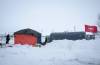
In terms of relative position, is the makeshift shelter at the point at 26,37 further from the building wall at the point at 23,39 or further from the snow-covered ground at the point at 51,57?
the snow-covered ground at the point at 51,57

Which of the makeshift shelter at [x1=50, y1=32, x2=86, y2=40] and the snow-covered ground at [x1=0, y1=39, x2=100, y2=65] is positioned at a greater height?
the makeshift shelter at [x1=50, y1=32, x2=86, y2=40]

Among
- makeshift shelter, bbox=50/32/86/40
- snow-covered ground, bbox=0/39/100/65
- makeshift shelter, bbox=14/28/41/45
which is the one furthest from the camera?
makeshift shelter, bbox=50/32/86/40

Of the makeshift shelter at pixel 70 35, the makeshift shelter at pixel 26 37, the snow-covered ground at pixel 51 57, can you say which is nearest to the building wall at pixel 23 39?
the makeshift shelter at pixel 26 37

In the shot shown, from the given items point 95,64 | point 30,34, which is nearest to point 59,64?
point 95,64

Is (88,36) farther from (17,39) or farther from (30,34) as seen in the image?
(17,39)

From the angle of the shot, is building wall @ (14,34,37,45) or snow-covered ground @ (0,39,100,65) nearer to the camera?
snow-covered ground @ (0,39,100,65)

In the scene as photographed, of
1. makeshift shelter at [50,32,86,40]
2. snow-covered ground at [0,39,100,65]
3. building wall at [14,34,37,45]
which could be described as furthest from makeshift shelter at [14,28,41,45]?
snow-covered ground at [0,39,100,65]

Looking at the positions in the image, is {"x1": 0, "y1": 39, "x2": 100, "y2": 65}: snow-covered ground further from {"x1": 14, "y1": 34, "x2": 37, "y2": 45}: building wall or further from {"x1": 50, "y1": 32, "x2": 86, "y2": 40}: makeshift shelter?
{"x1": 50, "y1": 32, "x2": 86, "y2": 40}: makeshift shelter

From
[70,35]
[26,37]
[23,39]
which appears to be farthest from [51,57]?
[70,35]

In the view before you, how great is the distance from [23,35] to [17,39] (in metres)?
1.24

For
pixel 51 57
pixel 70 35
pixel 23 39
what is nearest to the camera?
pixel 51 57

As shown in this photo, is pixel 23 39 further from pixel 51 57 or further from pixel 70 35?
pixel 51 57

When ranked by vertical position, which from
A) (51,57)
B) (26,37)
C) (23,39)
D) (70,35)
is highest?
(70,35)

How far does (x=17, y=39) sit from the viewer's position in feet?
75.1
